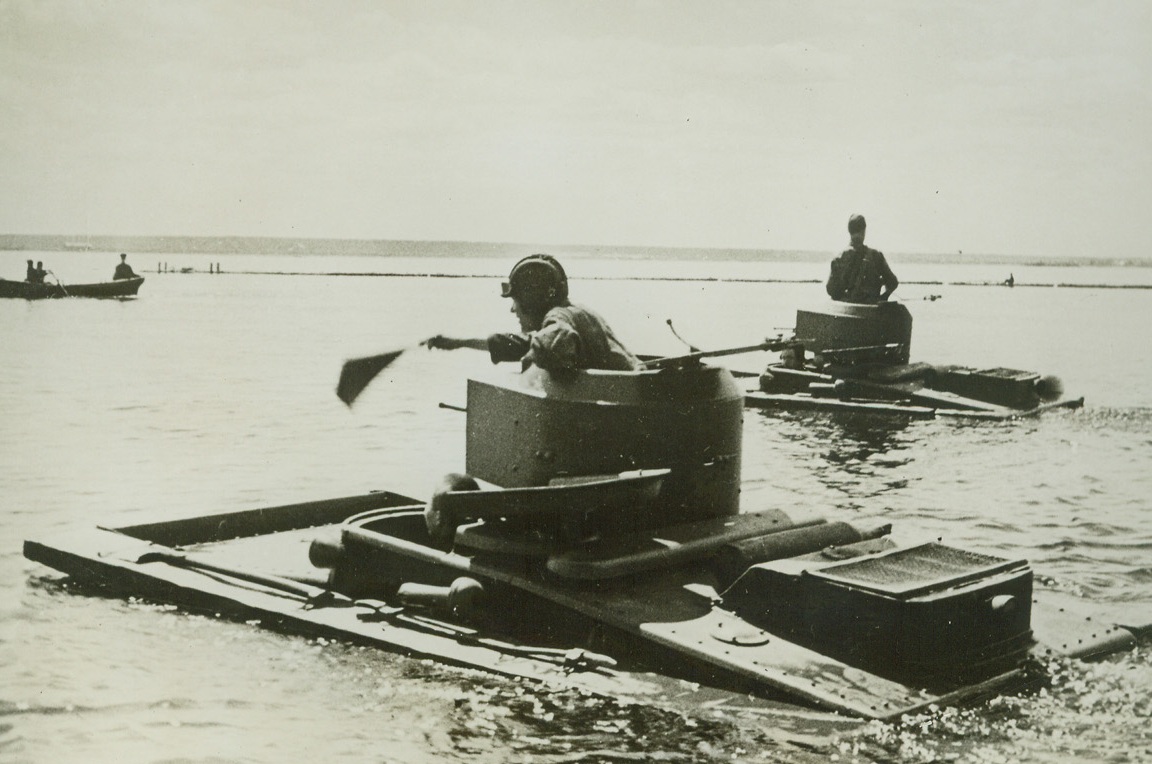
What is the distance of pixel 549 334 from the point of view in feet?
25.1

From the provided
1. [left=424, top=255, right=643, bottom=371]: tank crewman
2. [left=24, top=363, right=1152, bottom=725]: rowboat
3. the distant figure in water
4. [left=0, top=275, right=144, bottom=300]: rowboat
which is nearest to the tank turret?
[left=24, top=363, right=1152, bottom=725]: rowboat

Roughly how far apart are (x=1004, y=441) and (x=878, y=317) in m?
2.82

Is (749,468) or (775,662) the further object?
(749,468)

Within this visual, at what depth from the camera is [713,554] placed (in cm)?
754

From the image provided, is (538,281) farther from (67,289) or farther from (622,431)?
(67,289)

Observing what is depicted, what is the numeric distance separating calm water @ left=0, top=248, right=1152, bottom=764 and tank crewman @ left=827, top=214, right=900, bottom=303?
1.85 meters

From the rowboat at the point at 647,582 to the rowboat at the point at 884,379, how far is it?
1029cm

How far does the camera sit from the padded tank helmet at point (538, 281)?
8086 millimetres

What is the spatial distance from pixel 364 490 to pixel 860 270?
938 centimetres

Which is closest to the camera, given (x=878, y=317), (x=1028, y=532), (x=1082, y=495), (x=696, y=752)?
(x=696, y=752)

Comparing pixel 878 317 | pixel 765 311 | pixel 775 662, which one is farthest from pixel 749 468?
pixel 765 311

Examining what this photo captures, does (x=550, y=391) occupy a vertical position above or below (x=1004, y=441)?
above

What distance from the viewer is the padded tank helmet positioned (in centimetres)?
809

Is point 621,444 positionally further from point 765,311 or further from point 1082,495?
point 765,311
